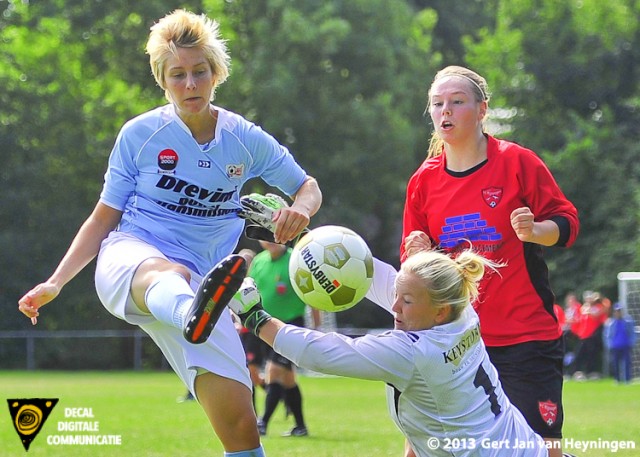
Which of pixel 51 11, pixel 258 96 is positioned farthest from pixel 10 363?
pixel 51 11

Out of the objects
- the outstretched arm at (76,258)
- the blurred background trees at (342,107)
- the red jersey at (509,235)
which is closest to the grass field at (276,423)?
the red jersey at (509,235)

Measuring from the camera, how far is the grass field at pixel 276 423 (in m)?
8.92

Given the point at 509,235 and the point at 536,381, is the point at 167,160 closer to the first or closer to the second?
the point at 509,235

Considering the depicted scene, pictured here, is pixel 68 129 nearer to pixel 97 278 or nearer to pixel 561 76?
pixel 561 76

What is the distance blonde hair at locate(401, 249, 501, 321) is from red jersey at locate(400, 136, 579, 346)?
27.4 inches

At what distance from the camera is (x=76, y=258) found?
5188 millimetres

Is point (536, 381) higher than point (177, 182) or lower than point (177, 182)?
lower

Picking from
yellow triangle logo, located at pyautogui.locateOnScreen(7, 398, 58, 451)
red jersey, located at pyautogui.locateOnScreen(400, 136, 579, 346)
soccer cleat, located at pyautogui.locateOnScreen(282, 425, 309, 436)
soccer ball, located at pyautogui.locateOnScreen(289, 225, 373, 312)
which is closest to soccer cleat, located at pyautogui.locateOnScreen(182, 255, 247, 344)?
soccer ball, located at pyautogui.locateOnScreen(289, 225, 373, 312)

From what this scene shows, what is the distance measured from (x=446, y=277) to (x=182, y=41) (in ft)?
5.29

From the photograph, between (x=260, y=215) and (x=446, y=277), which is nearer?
(x=446, y=277)

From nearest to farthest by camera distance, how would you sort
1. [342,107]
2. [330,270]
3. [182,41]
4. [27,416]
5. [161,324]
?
[330,270] → [161,324] → [182,41] → [27,416] → [342,107]

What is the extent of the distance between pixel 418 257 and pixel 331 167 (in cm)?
2898

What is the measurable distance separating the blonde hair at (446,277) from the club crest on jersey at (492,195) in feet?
2.37

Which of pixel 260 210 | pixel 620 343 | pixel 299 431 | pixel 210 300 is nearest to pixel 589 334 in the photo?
pixel 620 343
